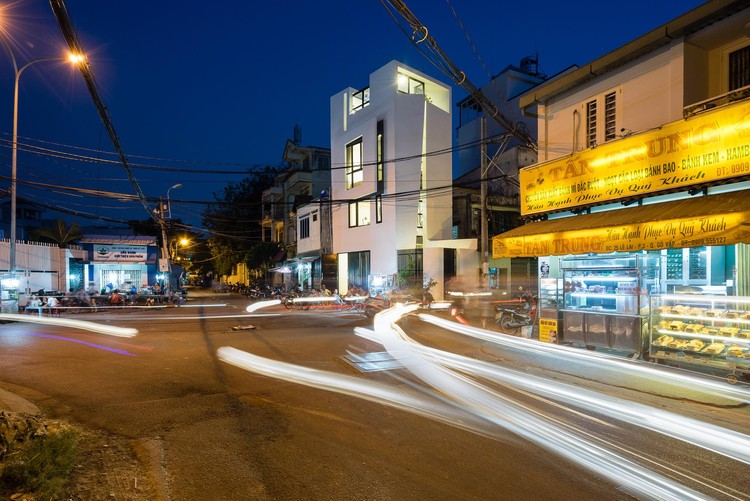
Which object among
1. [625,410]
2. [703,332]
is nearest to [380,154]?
[703,332]

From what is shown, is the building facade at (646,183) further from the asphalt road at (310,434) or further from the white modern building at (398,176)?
the white modern building at (398,176)

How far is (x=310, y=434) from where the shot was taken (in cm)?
559

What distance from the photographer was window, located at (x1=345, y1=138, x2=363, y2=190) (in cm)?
2953

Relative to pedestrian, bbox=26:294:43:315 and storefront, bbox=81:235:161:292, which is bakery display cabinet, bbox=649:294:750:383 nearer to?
pedestrian, bbox=26:294:43:315

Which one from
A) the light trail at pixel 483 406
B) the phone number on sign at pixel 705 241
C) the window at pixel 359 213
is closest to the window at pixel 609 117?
the phone number on sign at pixel 705 241

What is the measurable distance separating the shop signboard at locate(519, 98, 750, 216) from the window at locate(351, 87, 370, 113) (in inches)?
740

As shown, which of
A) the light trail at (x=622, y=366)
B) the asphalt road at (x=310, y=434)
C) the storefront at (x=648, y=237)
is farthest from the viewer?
the storefront at (x=648, y=237)

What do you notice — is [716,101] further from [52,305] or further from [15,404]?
[52,305]

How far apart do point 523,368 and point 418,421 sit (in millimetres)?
4261

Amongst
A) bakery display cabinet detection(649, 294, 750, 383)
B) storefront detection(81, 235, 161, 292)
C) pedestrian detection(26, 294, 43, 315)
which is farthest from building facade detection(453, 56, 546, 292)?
storefront detection(81, 235, 161, 292)

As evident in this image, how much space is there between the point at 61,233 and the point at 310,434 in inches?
1275

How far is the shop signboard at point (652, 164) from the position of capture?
27.4 feet

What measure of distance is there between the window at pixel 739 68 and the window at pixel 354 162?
21.5 meters

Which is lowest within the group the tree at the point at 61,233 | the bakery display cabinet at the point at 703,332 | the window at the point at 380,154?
the bakery display cabinet at the point at 703,332
